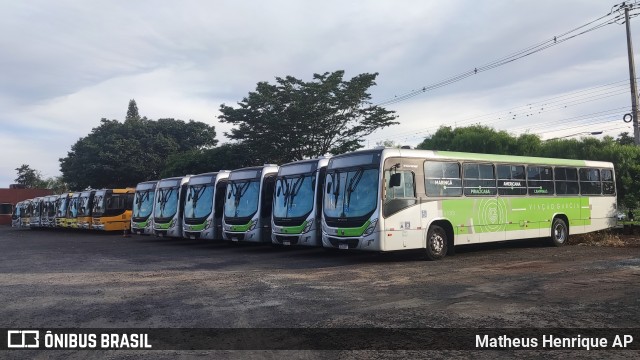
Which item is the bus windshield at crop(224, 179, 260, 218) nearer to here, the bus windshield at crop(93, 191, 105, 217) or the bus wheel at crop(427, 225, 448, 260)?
the bus wheel at crop(427, 225, 448, 260)

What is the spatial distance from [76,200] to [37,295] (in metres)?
27.8

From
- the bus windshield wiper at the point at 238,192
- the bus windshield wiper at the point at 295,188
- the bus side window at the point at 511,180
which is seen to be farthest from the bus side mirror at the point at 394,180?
the bus windshield wiper at the point at 238,192

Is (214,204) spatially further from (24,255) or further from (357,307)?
(357,307)

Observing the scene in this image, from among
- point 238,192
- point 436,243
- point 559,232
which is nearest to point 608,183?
point 559,232

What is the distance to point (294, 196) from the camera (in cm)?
1627

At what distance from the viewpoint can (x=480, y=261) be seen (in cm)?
1369

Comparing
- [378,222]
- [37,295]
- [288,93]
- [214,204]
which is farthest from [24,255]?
[288,93]

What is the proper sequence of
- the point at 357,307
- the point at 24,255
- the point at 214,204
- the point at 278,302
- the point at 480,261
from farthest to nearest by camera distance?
the point at 214,204 → the point at 24,255 → the point at 480,261 → the point at 278,302 → the point at 357,307

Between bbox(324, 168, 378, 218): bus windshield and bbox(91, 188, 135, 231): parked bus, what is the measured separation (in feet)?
68.3

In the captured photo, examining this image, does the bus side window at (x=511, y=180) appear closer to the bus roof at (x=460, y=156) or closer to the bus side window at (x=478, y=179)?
the bus roof at (x=460, y=156)

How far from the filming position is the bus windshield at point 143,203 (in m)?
24.7

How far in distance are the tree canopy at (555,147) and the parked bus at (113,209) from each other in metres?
20.2

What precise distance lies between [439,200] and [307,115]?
68.2 feet

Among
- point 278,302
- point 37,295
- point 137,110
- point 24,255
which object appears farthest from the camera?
point 137,110
